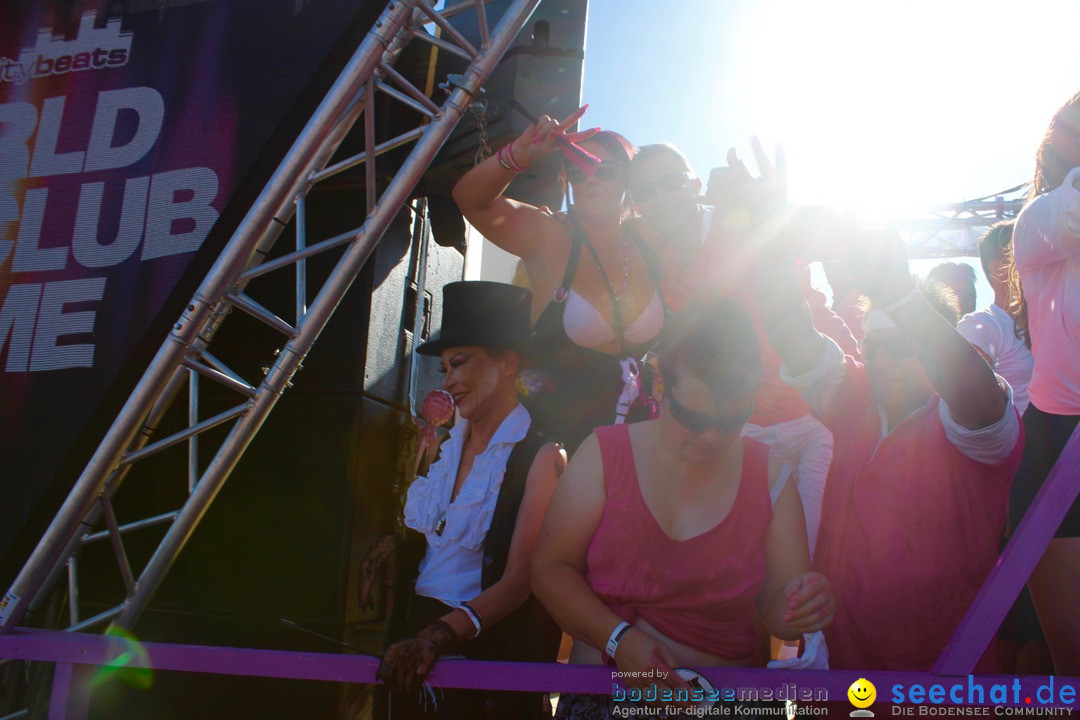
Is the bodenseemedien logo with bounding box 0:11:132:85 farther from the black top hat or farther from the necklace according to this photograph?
the necklace

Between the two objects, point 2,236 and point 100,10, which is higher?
point 100,10

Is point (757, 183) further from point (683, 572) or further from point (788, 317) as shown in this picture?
point (683, 572)

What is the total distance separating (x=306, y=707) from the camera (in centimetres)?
275

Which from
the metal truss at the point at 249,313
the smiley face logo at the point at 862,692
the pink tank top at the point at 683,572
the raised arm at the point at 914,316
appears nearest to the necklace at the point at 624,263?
the metal truss at the point at 249,313

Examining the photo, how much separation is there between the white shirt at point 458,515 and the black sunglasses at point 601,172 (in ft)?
2.71

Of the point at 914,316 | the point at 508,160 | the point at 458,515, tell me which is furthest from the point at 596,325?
the point at 914,316

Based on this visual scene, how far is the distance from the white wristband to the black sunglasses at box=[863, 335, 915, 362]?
0.84 m

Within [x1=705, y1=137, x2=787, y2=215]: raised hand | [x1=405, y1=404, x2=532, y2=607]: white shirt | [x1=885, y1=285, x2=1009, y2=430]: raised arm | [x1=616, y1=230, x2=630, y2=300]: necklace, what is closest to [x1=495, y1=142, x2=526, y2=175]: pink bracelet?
[x1=616, y1=230, x2=630, y2=300]: necklace

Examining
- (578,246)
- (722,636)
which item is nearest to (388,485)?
(578,246)

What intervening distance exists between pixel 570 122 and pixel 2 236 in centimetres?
256

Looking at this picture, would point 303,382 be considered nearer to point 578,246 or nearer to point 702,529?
point 578,246

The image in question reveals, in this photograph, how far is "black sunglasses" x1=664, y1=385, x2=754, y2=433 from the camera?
155cm

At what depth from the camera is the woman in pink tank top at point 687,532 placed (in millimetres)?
1485

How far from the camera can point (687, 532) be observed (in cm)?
154
